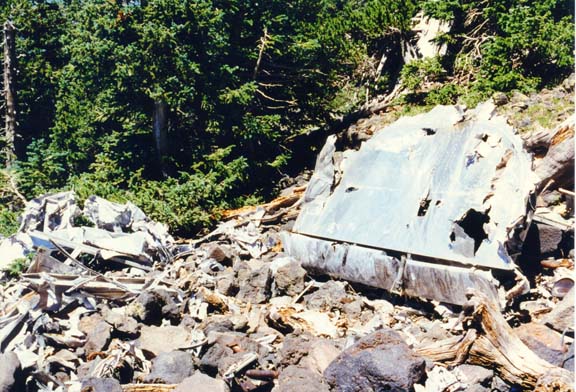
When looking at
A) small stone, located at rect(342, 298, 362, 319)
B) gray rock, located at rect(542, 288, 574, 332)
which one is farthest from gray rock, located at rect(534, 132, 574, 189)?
small stone, located at rect(342, 298, 362, 319)

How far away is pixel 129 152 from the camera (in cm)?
1141

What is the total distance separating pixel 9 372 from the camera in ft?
16.8

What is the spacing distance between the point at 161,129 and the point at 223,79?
180 centimetres

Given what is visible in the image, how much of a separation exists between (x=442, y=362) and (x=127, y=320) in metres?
3.61

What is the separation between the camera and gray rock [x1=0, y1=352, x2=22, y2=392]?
5.05m

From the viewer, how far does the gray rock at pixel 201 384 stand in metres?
4.91

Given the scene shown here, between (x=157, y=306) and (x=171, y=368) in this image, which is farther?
(x=157, y=306)

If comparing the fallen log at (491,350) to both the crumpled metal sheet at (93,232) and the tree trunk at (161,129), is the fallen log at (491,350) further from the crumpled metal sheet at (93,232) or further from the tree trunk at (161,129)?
the tree trunk at (161,129)

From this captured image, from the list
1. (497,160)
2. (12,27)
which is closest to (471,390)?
(497,160)

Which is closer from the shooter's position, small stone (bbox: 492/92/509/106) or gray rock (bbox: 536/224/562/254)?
gray rock (bbox: 536/224/562/254)

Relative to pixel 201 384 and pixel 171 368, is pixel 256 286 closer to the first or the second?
pixel 171 368

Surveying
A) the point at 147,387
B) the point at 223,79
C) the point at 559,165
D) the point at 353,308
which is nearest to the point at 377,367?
the point at 353,308

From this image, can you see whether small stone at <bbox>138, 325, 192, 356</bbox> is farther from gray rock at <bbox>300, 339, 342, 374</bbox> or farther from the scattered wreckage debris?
gray rock at <bbox>300, 339, 342, 374</bbox>

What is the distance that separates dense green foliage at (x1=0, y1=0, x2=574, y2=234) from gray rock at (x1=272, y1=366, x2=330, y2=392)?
5.10 metres
